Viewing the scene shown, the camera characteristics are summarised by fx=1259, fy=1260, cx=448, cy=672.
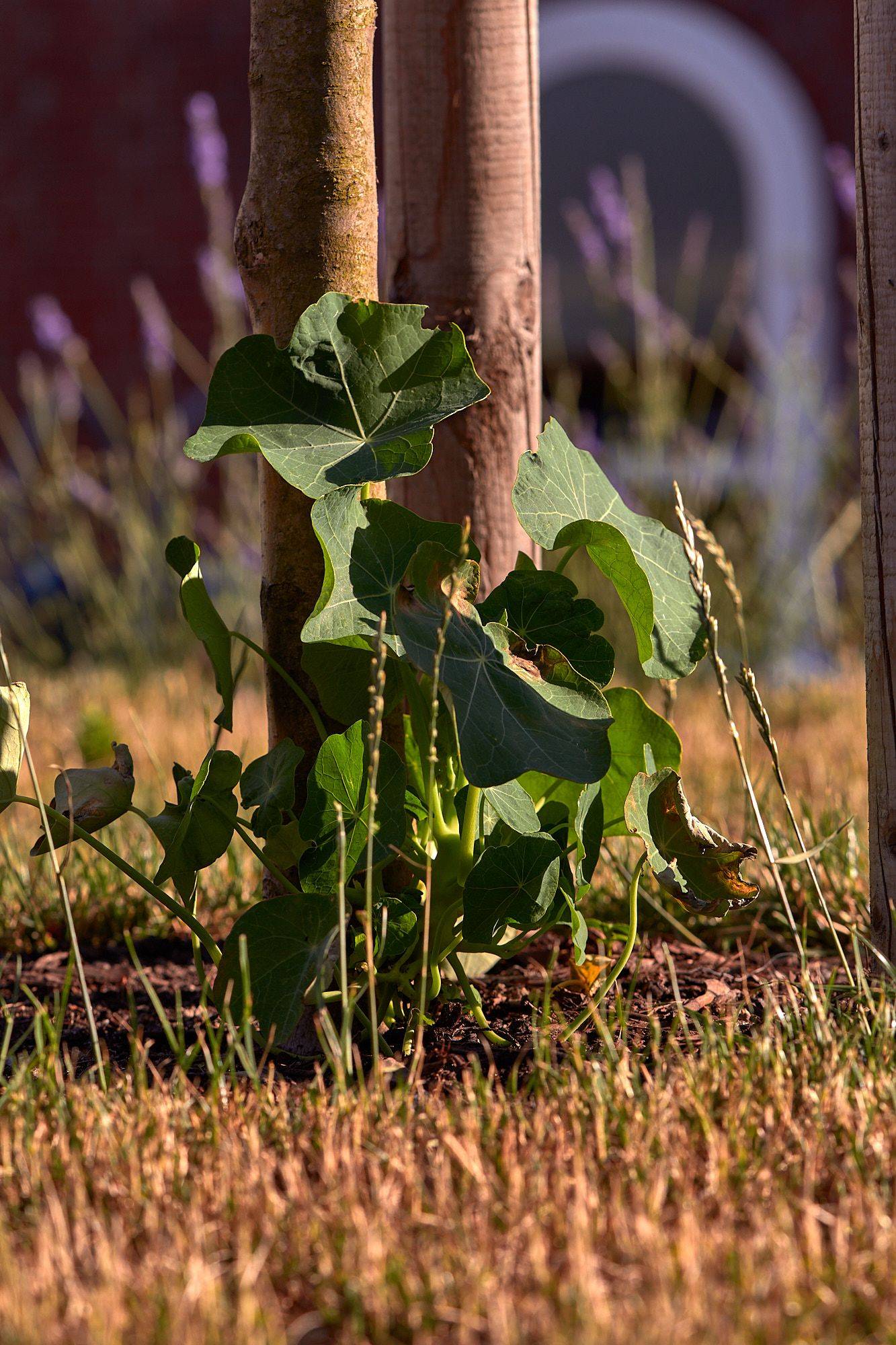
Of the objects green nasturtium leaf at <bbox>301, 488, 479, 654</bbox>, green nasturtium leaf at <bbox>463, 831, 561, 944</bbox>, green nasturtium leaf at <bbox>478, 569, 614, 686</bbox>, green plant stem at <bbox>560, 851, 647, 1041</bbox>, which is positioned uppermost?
green nasturtium leaf at <bbox>301, 488, 479, 654</bbox>

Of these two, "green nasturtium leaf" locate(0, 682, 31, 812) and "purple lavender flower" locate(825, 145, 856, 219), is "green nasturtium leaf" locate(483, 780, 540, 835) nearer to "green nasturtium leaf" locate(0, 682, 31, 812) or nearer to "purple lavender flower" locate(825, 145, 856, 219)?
"green nasturtium leaf" locate(0, 682, 31, 812)

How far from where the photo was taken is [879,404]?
122cm

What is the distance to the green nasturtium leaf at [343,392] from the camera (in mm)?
1183

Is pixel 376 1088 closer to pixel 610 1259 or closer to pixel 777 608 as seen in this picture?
pixel 610 1259

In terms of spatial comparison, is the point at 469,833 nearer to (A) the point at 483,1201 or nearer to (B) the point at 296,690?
(B) the point at 296,690

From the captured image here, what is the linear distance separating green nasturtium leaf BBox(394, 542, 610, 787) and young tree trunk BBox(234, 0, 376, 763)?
0.20 m

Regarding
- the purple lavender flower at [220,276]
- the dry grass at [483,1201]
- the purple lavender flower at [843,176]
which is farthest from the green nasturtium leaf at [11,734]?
the purple lavender flower at [220,276]

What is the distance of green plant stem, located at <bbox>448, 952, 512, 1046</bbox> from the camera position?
122cm

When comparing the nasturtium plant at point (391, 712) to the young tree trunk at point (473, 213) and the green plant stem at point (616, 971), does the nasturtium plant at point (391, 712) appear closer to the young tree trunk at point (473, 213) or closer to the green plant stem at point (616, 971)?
the green plant stem at point (616, 971)

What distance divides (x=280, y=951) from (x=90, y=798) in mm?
239

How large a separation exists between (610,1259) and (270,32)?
1.17 meters

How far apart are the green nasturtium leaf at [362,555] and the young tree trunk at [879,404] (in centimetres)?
42

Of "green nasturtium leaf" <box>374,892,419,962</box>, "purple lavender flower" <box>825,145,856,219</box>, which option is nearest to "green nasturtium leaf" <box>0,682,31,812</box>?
"green nasturtium leaf" <box>374,892,419,962</box>

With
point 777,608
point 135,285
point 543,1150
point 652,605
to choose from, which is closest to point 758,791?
point 652,605
